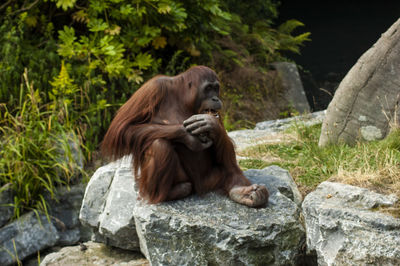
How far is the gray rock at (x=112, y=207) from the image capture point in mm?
3547

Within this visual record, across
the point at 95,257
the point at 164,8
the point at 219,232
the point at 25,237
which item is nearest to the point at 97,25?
the point at 164,8

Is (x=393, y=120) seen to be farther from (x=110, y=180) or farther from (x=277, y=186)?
(x=110, y=180)

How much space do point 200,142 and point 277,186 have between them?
74cm

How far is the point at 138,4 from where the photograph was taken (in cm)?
586

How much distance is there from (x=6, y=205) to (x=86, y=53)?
6.70 feet

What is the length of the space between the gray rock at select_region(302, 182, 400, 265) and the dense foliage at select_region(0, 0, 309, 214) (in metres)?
2.97

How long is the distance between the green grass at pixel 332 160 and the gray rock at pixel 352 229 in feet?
0.97

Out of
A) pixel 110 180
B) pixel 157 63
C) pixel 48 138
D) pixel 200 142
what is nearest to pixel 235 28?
pixel 157 63

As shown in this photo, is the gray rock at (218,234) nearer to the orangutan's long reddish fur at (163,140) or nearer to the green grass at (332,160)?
the orangutan's long reddish fur at (163,140)

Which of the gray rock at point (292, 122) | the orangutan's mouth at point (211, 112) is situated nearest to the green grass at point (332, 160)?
the gray rock at point (292, 122)

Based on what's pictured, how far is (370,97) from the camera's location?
14.7 ft

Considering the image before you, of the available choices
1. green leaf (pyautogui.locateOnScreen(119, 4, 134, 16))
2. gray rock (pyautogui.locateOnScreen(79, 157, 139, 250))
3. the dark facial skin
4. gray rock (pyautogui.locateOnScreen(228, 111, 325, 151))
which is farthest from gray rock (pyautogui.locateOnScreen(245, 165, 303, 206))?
green leaf (pyautogui.locateOnScreen(119, 4, 134, 16))

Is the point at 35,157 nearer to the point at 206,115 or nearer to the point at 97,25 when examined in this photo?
the point at 97,25

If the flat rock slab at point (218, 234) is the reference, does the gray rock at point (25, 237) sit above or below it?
below
